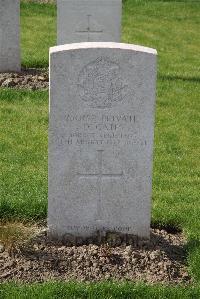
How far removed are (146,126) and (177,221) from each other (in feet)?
3.59

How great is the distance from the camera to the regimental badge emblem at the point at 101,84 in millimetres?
5363

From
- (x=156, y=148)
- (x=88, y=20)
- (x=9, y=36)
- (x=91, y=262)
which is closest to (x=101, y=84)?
(x=91, y=262)

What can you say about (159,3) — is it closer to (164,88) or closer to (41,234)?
(164,88)

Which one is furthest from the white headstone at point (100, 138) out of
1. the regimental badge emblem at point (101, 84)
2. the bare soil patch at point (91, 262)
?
the bare soil patch at point (91, 262)

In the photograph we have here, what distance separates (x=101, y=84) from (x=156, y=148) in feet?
9.32

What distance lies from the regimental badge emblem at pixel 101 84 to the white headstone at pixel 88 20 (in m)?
5.12

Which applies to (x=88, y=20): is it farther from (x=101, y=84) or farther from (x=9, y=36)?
(x=101, y=84)

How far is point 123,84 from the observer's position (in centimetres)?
540

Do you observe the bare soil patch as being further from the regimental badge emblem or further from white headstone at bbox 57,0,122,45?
white headstone at bbox 57,0,122,45

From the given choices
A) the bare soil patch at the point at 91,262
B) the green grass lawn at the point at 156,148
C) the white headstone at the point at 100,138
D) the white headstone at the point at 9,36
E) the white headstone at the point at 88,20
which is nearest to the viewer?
the green grass lawn at the point at 156,148

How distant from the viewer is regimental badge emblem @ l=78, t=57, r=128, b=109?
536 cm

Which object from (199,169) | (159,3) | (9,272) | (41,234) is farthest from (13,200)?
(159,3)

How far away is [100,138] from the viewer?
5531 millimetres

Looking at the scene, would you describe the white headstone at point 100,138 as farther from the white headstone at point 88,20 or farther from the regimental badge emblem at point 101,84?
the white headstone at point 88,20
